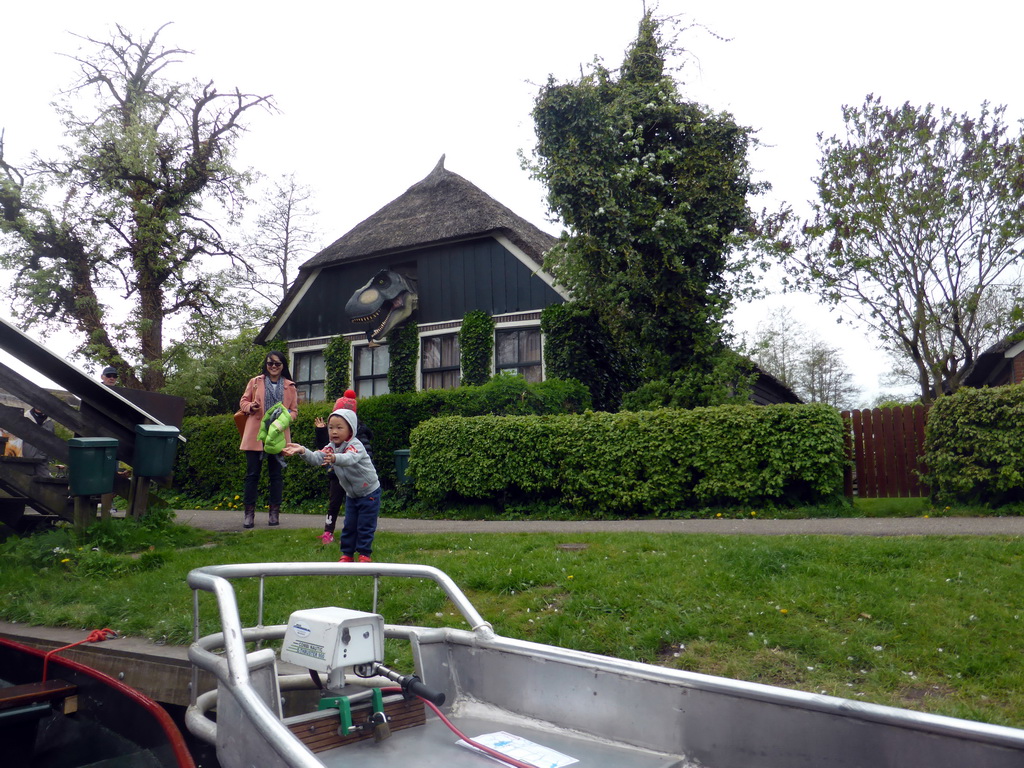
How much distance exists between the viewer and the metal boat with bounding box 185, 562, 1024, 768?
279 cm

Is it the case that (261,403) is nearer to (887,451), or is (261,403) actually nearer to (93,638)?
(93,638)

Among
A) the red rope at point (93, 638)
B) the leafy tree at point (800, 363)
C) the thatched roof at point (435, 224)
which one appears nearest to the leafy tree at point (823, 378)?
the leafy tree at point (800, 363)

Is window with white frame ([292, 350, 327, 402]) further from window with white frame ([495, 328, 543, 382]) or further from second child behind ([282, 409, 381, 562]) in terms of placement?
second child behind ([282, 409, 381, 562])

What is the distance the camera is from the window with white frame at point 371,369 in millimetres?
21422

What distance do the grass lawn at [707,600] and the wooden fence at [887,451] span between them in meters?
5.58

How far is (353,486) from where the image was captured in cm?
709

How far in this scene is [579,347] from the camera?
17.8m

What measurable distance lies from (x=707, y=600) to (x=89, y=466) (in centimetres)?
654

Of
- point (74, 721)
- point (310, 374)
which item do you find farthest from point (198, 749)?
point (310, 374)

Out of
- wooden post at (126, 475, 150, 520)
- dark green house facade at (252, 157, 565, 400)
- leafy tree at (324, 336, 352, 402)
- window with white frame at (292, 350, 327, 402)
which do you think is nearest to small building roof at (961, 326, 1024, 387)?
dark green house facade at (252, 157, 565, 400)

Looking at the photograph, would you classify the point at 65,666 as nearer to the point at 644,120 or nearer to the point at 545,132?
the point at 545,132

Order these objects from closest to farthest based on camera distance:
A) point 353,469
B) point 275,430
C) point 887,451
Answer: point 353,469 < point 275,430 < point 887,451

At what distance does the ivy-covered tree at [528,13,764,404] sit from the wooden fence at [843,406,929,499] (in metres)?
3.61

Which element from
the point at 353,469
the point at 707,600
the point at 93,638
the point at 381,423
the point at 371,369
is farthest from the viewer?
the point at 371,369
